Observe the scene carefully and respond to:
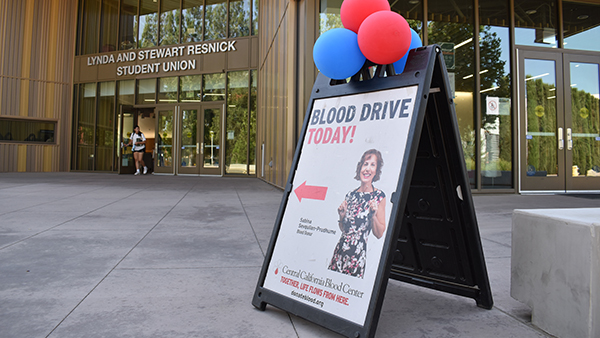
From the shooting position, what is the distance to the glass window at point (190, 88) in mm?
16203

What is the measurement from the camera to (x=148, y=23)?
58.9 feet

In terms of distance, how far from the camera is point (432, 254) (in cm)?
229

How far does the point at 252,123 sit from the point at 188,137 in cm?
289

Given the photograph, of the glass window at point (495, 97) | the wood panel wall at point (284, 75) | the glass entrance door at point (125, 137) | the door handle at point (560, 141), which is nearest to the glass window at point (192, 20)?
the glass entrance door at point (125, 137)

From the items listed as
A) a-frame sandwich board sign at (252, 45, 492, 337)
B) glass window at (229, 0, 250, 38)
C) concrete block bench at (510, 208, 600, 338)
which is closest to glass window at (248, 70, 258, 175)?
glass window at (229, 0, 250, 38)

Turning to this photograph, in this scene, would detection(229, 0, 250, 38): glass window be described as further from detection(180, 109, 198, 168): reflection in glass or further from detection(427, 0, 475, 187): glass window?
detection(427, 0, 475, 187): glass window

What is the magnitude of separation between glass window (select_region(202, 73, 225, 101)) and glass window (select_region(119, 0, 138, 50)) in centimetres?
470

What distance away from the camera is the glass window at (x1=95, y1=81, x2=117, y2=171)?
59.3ft

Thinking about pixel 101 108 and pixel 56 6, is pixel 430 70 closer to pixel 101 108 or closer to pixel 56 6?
pixel 101 108

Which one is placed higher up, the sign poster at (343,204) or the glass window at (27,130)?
the glass window at (27,130)

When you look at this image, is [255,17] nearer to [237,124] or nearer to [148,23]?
[237,124]

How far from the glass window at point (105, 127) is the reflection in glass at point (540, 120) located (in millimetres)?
16187

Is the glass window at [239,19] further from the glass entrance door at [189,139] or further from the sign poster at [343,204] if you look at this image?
the sign poster at [343,204]

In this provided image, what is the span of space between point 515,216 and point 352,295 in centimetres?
102
